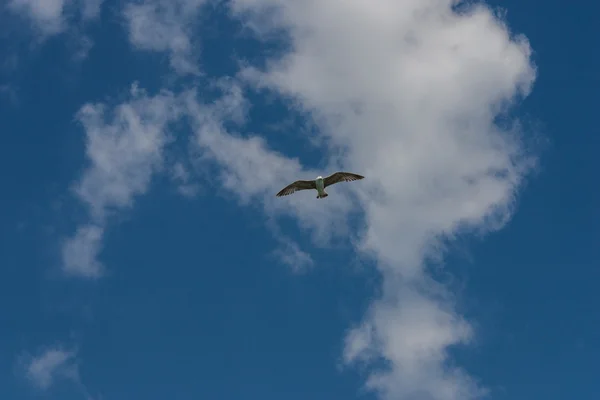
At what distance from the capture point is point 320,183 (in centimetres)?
8775

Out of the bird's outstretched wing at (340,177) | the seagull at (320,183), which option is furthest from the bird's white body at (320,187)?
the bird's outstretched wing at (340,177)

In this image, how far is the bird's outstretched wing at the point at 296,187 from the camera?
88.3 meters

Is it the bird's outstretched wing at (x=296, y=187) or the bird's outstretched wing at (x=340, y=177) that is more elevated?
the bird's outstretched wing at (x=340, y=177)

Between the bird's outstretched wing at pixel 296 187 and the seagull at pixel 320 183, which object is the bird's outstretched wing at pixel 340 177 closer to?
the seagull at pixel 320 183

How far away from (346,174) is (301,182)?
17.9ft

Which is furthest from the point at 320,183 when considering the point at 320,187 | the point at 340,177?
the point at 340,177

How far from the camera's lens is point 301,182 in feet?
290

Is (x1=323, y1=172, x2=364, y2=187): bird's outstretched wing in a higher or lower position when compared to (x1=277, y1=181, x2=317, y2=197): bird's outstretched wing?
higher

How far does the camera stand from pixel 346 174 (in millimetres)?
87625

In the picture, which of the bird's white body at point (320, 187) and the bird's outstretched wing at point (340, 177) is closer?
the bird's white body at point (320, 187)

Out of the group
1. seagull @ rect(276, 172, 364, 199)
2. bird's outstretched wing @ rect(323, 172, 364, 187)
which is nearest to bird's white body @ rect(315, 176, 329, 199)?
seagull @ rect(276, 172, 364, 199)

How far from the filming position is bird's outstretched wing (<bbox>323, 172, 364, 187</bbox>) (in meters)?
87.6

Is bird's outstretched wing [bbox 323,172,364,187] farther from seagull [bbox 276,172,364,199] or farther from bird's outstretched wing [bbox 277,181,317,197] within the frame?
bird's outstretched wing [bbox 277,181,317,197]

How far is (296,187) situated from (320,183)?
332 cm
